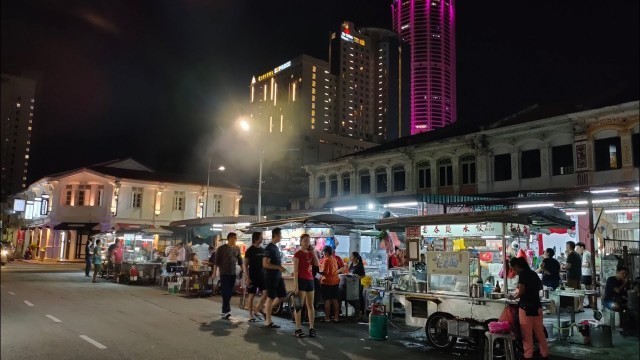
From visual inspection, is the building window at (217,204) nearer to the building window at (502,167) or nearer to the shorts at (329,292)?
the building window at (502,167)

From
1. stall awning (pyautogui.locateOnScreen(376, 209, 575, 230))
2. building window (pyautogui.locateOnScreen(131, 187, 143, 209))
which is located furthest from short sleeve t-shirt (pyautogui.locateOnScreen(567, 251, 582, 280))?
building window (pyautogui.locateOnScreen(131, 187, 143, 209))

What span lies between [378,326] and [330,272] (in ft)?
8.58

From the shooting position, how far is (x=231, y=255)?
1284 centimetres

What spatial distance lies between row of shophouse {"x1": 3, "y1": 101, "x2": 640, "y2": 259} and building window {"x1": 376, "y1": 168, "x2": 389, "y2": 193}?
78 millimetres

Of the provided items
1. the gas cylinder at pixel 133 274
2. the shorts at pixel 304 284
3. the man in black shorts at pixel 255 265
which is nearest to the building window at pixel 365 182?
the gas cylinder at pixel 133 274

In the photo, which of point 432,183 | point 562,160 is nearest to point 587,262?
point 562,160

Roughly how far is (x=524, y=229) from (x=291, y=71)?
102 m

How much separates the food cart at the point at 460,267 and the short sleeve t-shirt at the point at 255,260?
3.34 metres

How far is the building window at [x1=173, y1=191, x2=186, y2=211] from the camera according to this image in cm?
4722

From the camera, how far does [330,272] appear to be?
1252 cm

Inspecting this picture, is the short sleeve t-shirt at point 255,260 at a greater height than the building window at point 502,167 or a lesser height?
lesser

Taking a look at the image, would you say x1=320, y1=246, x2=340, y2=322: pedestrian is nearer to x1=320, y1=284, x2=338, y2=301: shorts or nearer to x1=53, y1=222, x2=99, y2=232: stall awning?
x1=320, y1=284, x2=338, y2=301: shorts

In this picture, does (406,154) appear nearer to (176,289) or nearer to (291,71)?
(176,289)

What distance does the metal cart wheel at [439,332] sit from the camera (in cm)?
939
